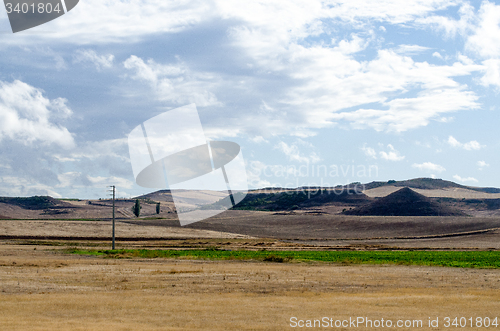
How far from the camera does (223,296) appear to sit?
85.7 ft

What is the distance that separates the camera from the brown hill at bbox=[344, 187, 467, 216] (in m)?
152

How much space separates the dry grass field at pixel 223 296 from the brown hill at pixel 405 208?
379 feet

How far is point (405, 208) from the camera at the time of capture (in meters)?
157

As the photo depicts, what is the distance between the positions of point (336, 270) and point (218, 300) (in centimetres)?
1886

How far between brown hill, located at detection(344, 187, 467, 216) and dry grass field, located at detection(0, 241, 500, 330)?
11565cm

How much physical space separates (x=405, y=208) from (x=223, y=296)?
142 meters

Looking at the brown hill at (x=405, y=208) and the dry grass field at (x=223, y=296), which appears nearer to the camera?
the dry grass field at (x=223, y=296)

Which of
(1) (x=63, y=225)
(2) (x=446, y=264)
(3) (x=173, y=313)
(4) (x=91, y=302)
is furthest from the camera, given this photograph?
(1) (x=63, y=225)

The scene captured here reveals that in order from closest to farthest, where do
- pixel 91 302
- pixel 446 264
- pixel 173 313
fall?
pixel 173 313
pixel 91 302
pixel 446 264

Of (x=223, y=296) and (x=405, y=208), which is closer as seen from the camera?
(x=223, y=296)

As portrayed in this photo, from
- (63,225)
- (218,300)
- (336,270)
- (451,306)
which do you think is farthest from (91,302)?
(63,225)

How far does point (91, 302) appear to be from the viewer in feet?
77.0

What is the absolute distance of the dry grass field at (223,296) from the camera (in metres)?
19.8

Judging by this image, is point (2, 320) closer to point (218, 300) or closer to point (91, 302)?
point (91, 302)
